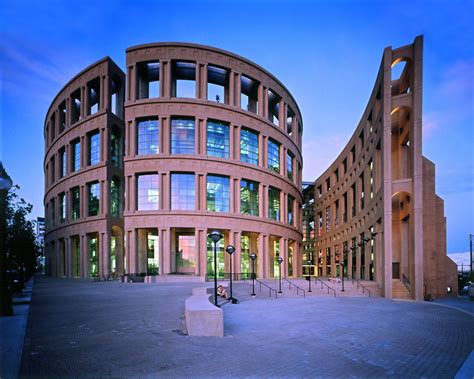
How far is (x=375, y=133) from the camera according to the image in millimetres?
37125

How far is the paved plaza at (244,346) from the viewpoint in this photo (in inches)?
279

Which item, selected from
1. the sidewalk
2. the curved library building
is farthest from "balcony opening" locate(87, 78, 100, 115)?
the sidewalk

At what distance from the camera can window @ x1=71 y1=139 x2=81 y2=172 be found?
169ft

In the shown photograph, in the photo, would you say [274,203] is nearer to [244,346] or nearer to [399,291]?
[399,291]

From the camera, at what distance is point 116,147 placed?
50344 mm

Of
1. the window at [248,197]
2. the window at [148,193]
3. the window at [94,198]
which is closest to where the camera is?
the window at [148,193]

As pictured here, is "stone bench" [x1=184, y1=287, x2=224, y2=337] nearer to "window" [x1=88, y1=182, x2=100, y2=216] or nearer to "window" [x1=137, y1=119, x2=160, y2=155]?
"window" [x1=137, y1=119, x2=160, y2=155]

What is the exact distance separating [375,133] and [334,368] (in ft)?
112

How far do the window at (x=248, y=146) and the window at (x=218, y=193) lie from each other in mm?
4583

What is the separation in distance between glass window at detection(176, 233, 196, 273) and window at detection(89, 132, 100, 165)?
16126mm

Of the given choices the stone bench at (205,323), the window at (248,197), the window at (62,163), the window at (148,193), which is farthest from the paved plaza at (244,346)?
the window at (62,163)

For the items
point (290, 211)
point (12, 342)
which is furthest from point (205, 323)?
point (290, 211)

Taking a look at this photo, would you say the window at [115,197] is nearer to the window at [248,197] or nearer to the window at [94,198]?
the window at [94,198]

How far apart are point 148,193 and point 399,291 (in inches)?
1201
